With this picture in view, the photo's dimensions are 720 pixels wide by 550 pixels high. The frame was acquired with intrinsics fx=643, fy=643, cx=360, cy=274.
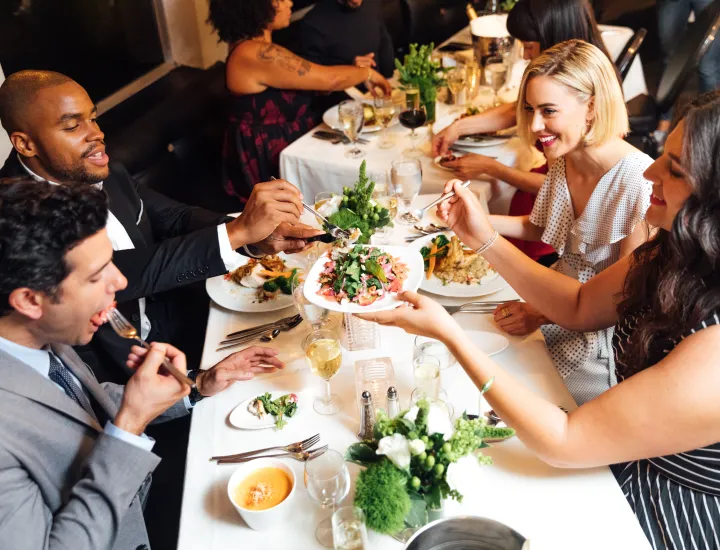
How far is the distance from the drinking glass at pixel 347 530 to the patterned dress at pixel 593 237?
105 centimetres

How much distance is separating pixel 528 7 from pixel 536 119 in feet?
2.73

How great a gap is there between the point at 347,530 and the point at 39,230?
829 mm

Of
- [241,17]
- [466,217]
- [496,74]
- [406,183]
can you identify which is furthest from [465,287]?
[241,17]

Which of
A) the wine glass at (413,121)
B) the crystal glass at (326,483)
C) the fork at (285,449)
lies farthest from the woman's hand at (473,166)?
the crystal glass at (326,483)

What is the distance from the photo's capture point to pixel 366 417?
143cm

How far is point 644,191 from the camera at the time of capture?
6.48ft

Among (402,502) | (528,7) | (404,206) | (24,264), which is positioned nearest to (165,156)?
(404,206)

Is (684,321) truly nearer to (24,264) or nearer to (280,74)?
(24,264)

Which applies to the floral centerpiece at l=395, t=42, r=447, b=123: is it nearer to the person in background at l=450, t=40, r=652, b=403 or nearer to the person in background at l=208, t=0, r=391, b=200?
the person in background at l=208, t=0, r=391, b=200

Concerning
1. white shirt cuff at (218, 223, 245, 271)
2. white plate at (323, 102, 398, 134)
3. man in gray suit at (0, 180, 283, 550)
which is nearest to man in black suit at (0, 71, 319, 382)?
white shirt cuff at (218, 223, 245, 271)

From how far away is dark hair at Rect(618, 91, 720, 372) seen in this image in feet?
4.17

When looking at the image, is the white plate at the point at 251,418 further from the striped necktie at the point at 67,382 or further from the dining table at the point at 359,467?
the striped necktie at the point at 67,382

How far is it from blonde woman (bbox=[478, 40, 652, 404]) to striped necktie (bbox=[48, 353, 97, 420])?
4.20 ft

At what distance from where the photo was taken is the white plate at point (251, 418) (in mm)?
1496
